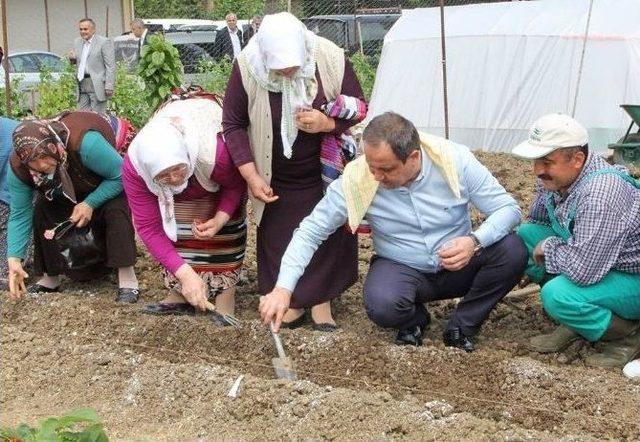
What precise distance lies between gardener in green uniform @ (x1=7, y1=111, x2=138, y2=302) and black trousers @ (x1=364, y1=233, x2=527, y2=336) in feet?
4.98

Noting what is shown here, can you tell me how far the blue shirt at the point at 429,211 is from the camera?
13.0 feet

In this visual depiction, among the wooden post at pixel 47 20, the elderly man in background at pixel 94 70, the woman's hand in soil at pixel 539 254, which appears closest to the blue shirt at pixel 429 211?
the woman's hand in soil at pixel 539 254

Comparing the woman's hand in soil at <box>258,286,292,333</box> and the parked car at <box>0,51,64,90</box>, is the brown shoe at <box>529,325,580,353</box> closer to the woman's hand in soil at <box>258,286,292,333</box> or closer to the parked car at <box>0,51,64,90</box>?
the woman's hand in soil at <box>258,286,292,333</box>

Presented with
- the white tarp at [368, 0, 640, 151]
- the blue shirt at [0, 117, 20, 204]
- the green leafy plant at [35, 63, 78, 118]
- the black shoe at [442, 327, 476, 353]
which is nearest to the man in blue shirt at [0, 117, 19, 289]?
the blue shirt at [0, 117, 20, 204]

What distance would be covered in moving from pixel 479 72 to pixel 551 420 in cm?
684

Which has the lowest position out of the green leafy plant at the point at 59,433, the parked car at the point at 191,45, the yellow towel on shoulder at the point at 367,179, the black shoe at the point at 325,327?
the parked car at the point at 191,45

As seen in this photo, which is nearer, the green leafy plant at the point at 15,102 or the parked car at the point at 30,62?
the green leafy plant at the point at 15,102

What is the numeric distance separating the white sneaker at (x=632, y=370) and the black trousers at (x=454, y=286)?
0.56m

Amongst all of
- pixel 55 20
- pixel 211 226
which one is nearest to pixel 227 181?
pixel 211 226

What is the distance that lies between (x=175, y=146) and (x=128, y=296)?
1.28 m

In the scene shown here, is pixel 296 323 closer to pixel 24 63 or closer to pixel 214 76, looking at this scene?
pixel 214 76

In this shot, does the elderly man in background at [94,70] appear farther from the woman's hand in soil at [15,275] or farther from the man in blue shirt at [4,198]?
the woman's hand in soil at [15,275]

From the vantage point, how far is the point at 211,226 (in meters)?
4.56

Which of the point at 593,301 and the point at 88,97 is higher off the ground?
the point at 593,301
